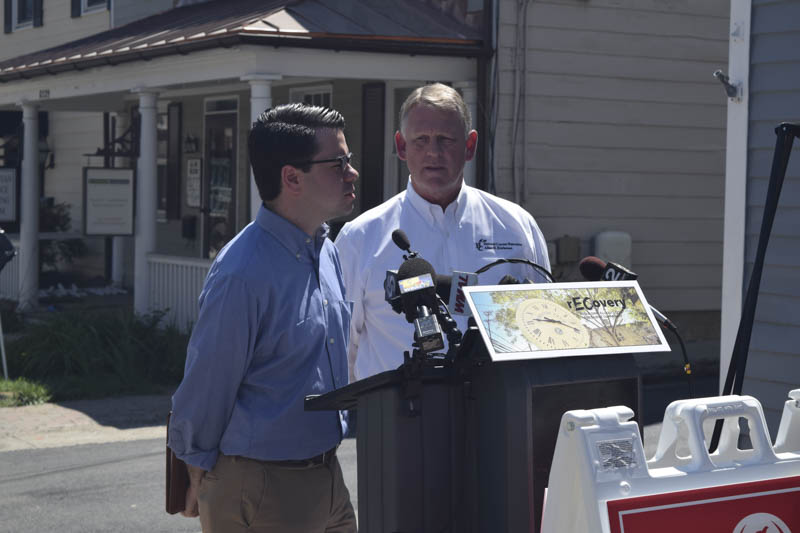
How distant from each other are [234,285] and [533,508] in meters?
1.06

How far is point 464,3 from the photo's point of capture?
11.1 m

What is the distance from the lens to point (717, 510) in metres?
2.30

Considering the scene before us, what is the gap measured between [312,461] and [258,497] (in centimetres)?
18

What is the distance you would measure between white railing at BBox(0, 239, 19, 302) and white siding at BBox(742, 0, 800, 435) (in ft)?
37.4

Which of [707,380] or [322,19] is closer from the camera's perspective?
[322,19]

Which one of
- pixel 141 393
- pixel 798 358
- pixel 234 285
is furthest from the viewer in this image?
pixel 141 393

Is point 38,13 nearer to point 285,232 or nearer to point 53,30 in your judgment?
point 53,30

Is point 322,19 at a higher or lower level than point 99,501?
higher

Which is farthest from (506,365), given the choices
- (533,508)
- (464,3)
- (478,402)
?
(464,3)

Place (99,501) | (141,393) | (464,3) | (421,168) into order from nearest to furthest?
(421,168) < (99,501) < (141,393) < (464,3)

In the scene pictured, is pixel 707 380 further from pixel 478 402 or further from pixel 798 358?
pixel 478 402

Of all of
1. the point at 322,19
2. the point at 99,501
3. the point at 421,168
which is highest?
the point at 322,19

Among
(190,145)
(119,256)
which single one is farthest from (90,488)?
(119,256)

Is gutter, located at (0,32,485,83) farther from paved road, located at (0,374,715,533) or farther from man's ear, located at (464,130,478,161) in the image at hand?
man's ear, located at (464,130,478,161)
